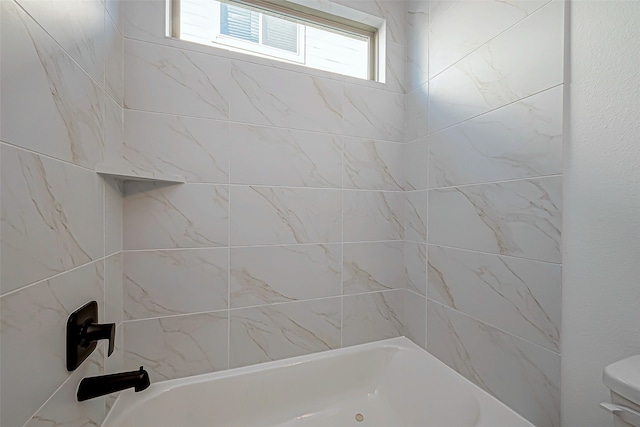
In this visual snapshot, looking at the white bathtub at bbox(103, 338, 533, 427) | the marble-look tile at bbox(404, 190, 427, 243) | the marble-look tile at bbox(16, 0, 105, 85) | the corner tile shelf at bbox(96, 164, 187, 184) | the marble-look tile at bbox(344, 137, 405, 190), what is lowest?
the white bathtub at bbox(103, 338, 533, 427)

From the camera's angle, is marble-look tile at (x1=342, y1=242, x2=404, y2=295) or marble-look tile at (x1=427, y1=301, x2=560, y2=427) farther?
marble-look tile at (x1=342, y1=242, x2=404, y2=295)

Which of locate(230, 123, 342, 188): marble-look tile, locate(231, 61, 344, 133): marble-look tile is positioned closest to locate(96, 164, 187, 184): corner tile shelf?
locate(230, 123, 342, 188): marble-look tile

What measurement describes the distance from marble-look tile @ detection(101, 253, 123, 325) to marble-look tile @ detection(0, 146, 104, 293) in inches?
6.5

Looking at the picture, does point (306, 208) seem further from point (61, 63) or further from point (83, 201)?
point (61, 63)

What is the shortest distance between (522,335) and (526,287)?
A: 0.58ft

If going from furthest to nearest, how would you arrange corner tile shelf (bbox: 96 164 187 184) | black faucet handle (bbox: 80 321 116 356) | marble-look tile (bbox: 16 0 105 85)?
corner tile shelf (bbox: 96 164 187 184) < black faucet handle (bbox: 80 321 116 356) < marble-look tile (bbox: 16 0 105 85)

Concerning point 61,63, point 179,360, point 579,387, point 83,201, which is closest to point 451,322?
point 579,387

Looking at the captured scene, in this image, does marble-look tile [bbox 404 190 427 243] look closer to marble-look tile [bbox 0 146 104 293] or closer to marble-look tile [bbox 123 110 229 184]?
marble-look tile [bbox 123 110 229 184]

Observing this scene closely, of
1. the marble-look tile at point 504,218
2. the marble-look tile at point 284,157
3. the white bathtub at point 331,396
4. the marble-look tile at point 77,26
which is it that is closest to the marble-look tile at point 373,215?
the marble-look tile at point 284,157

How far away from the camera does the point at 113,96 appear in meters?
1.05

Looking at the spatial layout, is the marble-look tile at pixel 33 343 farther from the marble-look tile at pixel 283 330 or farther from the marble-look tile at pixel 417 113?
the marble-look tile at pixel 417 113

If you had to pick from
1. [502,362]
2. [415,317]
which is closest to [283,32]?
[415,317]

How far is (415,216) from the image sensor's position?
5.10 ft

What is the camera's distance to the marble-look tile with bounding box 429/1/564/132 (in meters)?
0.92
